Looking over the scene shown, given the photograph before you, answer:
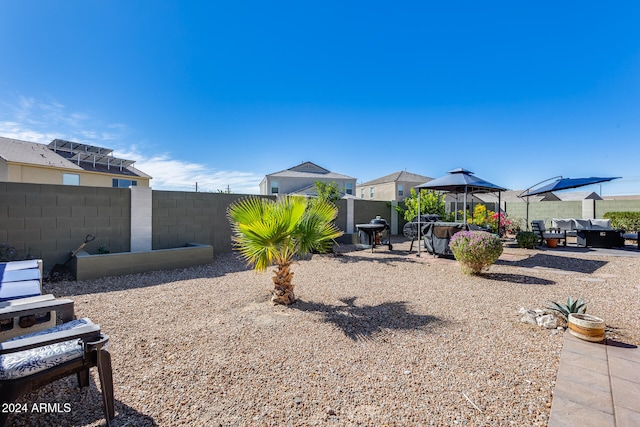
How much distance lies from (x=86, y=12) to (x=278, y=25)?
4.81 meters

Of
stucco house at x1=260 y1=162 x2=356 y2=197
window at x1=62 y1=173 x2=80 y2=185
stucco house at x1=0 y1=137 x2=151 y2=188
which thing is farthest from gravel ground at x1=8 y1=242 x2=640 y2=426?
stucco house at x1=260 y1=162 x2=356 y2=197

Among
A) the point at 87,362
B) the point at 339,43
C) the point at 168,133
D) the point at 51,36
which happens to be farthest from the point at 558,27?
the point at 168,133

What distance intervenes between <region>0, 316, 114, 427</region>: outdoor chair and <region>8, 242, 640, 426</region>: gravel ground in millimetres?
411

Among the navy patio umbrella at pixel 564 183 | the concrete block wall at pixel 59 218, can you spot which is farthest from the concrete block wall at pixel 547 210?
the concrete block wall at pixel 59 218

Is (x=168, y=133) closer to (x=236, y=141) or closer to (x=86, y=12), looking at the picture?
(x=236, y=141)

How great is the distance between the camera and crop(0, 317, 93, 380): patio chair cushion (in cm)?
159

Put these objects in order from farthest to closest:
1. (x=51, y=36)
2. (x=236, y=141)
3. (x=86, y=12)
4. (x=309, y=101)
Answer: (x=236, y=141)
(x=309, y=101)
(x=51, y=36)
(x=86, y=12)

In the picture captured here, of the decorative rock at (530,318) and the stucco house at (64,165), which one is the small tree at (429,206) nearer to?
the decorative rock at (530,318)

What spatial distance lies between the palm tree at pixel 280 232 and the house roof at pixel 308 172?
2160 centimetres

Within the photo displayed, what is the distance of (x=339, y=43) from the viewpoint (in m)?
9.79

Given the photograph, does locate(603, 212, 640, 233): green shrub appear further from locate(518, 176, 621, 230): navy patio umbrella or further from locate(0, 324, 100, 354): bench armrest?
locate(0, 324, 100, 354): bench armrest

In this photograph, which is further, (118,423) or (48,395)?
(48,395)

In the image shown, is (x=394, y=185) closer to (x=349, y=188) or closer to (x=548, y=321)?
(x=349, y=188)

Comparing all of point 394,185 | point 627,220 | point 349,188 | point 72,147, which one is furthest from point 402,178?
point 72,147
